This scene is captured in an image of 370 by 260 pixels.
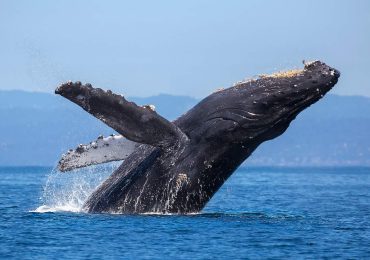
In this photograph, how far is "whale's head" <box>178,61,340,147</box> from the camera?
1805 cm

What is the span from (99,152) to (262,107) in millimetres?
3075

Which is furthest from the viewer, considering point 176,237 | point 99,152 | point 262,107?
point 99,152

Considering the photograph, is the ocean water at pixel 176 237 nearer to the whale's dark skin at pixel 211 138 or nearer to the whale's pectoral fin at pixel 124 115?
the whale's dark skin at pixel 211 138

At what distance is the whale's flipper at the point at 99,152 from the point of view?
62.1ft

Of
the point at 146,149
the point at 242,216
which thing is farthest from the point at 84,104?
the point at 242,216

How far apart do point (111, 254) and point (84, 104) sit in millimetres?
2674

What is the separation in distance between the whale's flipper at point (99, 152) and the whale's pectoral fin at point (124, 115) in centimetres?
113

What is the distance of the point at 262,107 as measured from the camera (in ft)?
59.5

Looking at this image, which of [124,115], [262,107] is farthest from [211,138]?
[124,115]

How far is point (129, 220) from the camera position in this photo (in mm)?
17875

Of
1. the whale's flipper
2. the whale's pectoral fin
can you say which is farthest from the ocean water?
the whale's pectoral fin

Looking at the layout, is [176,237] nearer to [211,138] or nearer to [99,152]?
[211,138]

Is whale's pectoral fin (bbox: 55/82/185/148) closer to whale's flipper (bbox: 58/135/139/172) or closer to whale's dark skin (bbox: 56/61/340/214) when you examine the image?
whale's dark skin (bbox: 56/61/340/214)

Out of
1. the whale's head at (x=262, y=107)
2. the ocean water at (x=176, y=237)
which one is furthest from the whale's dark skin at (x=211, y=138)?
the ocean water at (x=176, y=237)
